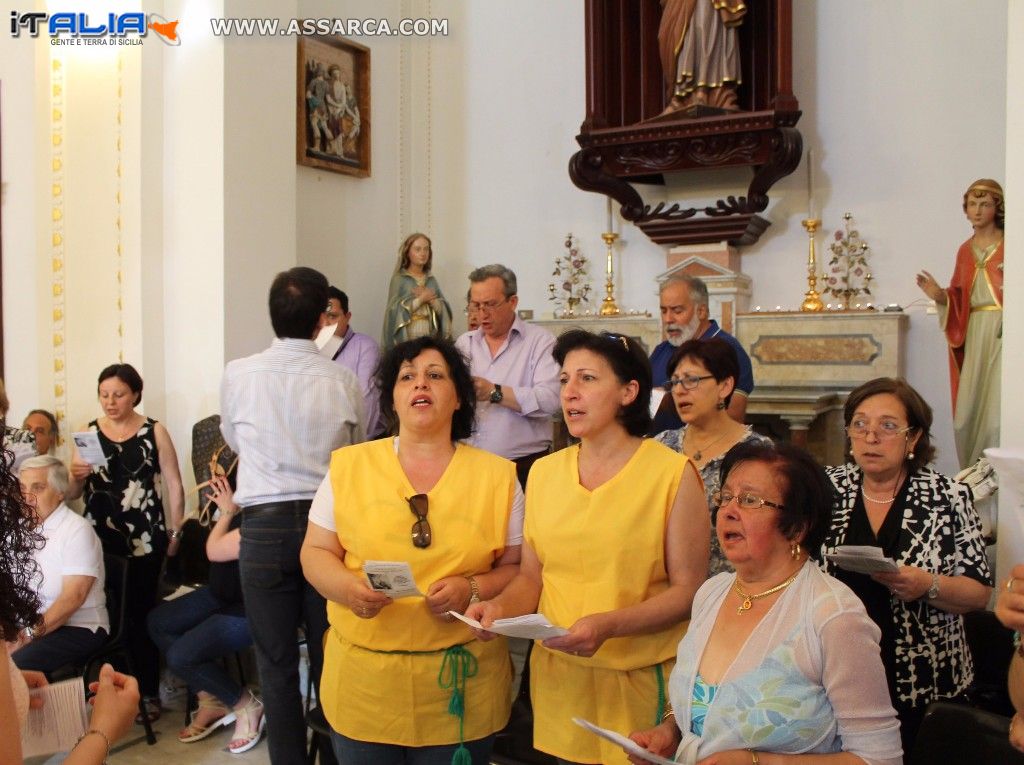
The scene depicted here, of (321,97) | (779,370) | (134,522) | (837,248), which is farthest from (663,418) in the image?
(321,97)

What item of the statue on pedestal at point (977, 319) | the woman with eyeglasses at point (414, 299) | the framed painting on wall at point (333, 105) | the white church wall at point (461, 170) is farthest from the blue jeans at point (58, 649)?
the statue on pedestal at point (977, 319)

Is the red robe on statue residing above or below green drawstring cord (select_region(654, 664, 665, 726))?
above

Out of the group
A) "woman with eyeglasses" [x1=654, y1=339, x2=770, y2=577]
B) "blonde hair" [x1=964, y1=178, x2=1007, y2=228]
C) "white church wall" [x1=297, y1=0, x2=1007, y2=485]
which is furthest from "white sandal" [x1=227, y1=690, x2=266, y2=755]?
"blonde hair" [x1=964, y1=178, x2=1007, y2=228]

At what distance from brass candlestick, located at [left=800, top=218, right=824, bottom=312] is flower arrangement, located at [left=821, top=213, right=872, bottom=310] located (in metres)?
0.11

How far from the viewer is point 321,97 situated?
23.2 ft

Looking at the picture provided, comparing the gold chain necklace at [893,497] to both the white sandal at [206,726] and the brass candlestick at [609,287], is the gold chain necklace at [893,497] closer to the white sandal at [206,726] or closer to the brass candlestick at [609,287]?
the white sandal at [206,726]

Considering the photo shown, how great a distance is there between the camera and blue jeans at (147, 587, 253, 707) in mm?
4039

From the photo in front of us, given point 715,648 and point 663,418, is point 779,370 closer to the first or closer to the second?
point 663,418

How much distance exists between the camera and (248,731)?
4059mm

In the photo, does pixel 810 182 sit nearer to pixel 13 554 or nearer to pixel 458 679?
pixel 458 679

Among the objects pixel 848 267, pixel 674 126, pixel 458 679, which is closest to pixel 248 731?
pixel 458 679

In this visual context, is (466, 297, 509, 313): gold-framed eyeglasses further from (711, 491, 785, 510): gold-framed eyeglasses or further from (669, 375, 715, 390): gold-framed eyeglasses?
(711, 491, 785, 510): gold-framed eyeglasses

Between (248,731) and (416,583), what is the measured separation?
218 centimetres

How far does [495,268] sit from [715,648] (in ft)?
7.84
